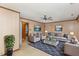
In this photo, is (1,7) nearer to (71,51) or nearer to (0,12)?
(0,12)

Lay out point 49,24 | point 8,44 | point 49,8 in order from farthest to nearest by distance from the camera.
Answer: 1. point 49,24
2. point 49,8
3. point 8,44

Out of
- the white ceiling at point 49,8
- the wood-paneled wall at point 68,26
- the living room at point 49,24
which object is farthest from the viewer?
the wood-paneled wall at point 68,26

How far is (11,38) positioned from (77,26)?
11.1 ft

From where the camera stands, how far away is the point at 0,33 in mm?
2689

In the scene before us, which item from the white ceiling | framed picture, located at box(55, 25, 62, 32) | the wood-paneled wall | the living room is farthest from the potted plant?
framed picture, located at box(55, 25, 62, 32)

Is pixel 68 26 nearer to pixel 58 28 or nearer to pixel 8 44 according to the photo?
pixel 58 28

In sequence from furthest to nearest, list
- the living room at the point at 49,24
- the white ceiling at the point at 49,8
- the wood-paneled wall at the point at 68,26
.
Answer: the wood-paneled wall at the point at 68,26, the living room at the point at 49,24, the white ceiling at the point at 49,8

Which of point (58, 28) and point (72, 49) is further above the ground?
point (58, 28)

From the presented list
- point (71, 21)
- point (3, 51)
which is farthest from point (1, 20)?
point (71, 21)

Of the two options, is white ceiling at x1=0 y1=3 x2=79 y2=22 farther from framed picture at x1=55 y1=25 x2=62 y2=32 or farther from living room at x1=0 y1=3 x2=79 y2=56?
framed picture at x1=55 y1=25 x2=62 y2=32

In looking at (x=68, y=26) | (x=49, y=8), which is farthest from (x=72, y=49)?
(x=49, y=8)

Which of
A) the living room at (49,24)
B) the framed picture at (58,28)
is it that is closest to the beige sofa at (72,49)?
the living room at (49,24)

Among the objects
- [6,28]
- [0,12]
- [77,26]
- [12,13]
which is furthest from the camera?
[77,26]

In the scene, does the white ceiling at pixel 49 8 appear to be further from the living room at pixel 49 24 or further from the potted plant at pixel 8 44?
the potted plant at pixel 8 44
